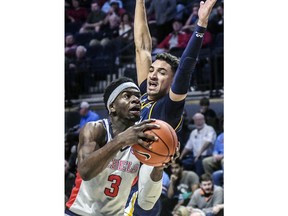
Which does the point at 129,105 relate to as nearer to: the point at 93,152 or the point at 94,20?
the point at 93,152

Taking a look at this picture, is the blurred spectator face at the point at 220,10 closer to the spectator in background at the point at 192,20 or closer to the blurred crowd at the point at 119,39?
the blurred crowd at the point at 119,39

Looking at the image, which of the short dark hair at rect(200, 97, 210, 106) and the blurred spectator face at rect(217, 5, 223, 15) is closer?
the blurred spectator face at rect(217, 5, 223, 15)

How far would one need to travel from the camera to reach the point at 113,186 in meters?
6.27

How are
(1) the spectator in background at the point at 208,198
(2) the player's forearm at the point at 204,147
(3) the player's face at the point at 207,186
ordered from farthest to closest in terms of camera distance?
(2) the player's forearm at the point at 204,147, (3) the player's face at the point at 207,186, (1) the spectator in background at the point at 208,198

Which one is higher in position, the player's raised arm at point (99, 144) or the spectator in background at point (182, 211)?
the player's raised arm at point (99, 144)

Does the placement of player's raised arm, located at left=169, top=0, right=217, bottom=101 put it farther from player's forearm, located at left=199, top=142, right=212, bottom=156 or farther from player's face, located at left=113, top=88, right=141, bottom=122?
player's forearm, located at left=199, top=142, right=212, bottom=156

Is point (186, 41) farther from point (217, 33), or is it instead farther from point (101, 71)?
point (101, 71)

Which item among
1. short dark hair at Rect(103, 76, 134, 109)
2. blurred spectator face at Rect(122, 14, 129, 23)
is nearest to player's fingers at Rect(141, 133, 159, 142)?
short dark hair at Rect(103, 76, 134, 109)

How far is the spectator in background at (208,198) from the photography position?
7070 millimetres

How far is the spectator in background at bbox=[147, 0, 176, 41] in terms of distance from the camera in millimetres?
6977

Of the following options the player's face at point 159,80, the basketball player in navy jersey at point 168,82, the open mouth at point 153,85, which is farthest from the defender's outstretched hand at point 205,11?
the open mouth at point 153,85

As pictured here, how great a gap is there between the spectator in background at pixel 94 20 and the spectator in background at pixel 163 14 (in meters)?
0.67

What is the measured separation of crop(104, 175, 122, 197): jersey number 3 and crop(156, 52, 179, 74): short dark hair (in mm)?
972
